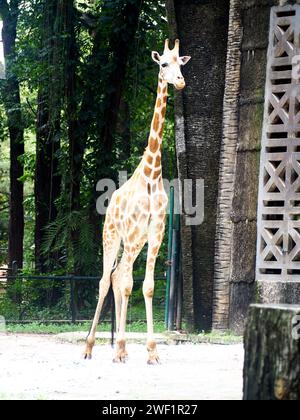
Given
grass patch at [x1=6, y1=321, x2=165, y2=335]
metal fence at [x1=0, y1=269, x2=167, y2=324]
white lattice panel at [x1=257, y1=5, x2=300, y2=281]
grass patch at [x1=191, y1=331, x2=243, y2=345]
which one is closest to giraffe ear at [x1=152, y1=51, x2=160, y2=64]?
white lattice panel at [x1=257, y1=5, x2=300, y2=281]

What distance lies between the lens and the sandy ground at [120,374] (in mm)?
7587

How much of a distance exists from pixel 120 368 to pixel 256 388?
14.5 feet

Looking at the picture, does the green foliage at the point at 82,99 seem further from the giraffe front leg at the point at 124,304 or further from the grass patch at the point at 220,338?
the giraffe front leg at the point at 124,304

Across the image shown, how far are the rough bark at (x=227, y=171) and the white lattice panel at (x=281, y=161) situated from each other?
52cm

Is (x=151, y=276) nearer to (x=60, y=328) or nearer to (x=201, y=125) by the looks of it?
(x=201, y=125)

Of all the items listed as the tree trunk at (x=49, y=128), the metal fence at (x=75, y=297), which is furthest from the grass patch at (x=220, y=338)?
the tree trunk at (x=49, y=128)

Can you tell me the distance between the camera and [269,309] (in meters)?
5.12

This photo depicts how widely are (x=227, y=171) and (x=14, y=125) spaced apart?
8.36 metres

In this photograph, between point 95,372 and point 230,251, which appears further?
point 230,251

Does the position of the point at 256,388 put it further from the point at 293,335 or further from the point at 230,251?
the point at 230,251

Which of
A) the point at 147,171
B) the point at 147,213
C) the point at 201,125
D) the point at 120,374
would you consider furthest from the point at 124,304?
the point at 201,125

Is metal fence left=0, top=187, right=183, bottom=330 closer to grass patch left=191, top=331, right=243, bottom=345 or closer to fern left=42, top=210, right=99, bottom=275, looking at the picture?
fern left=42, top=210, right=99, bottom=275
